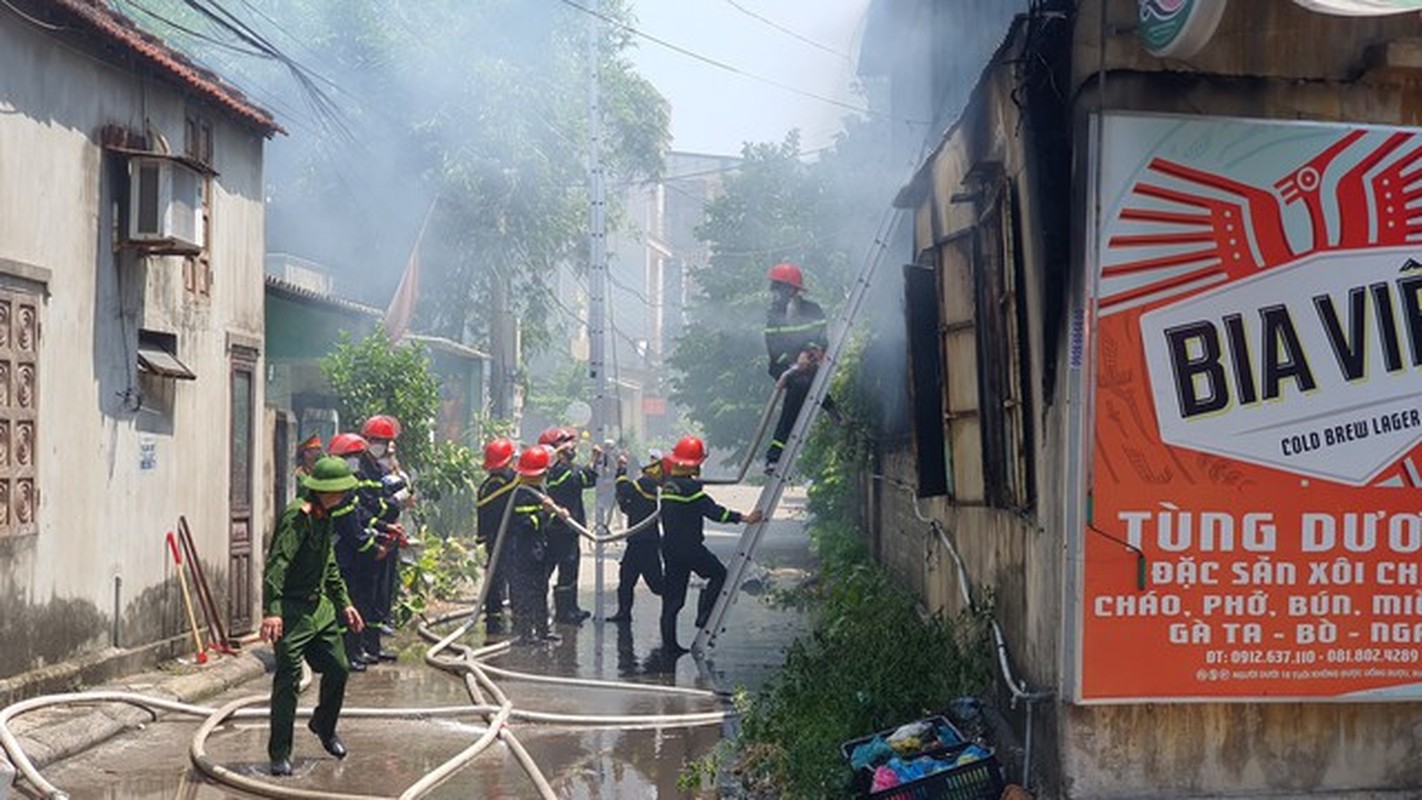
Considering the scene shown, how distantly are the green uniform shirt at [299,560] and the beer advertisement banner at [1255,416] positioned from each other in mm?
4711

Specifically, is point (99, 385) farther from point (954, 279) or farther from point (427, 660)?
point (954, 279)

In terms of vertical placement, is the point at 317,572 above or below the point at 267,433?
below

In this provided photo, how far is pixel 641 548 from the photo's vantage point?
15383 mm

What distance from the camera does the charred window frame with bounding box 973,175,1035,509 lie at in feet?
23.9

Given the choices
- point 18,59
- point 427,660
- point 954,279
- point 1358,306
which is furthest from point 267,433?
point 1358,306

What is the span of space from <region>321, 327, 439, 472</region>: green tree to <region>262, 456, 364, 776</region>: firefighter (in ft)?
28.3

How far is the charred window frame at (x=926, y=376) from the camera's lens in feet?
32.0

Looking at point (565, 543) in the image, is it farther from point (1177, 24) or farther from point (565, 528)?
point (1177, 24)

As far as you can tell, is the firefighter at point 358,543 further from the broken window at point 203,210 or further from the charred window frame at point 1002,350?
the charred window frame at point 1002,350

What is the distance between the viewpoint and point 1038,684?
6977mm

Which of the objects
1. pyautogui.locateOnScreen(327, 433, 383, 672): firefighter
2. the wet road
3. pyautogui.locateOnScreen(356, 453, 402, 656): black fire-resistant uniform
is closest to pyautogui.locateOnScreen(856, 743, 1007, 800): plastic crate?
the wet road

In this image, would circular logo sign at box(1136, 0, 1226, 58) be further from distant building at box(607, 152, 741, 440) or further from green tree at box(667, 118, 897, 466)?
distant building at box(607, 152, 741, 440)

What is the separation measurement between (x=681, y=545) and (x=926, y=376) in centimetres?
447

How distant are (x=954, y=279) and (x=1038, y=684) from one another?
10.0 ft
